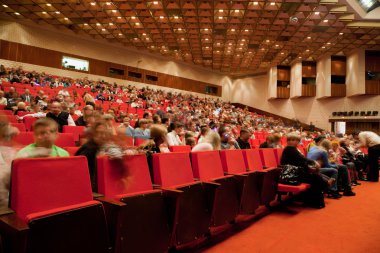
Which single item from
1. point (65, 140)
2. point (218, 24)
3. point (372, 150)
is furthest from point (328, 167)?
point (218, 24)

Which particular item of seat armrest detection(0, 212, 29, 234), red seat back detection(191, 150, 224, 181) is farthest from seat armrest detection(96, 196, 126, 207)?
red seat back detection(191, 150, 224, 181)

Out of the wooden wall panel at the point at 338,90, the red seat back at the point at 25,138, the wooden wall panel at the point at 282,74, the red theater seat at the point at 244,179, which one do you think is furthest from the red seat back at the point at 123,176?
the wooden wall panel at the point at 282,74

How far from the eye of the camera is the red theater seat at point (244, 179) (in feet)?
7.84

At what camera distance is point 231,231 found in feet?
7.43

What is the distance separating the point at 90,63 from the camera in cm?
1307

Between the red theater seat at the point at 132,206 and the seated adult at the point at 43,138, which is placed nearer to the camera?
the red theater seat at the point at 132,206

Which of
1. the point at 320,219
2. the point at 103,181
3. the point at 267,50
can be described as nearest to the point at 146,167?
the point at 103,181

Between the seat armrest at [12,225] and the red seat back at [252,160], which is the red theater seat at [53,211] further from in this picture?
the red seat back at [252,160]

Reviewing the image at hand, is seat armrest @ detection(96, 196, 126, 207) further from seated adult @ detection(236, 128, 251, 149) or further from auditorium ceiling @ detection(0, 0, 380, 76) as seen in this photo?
auditorium ceiling @ detection(0, 0, 380, 76)

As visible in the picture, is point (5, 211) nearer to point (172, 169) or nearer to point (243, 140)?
point (172, 169)

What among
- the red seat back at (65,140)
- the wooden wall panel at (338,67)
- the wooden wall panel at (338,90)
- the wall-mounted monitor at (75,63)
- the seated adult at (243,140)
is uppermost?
the wooden wall panel at (338,67)

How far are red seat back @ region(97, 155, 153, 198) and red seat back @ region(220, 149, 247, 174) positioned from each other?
1.02 meters

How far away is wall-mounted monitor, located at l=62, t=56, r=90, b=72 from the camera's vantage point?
12.3 meters

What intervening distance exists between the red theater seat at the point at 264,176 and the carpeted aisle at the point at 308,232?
19 centimetres
